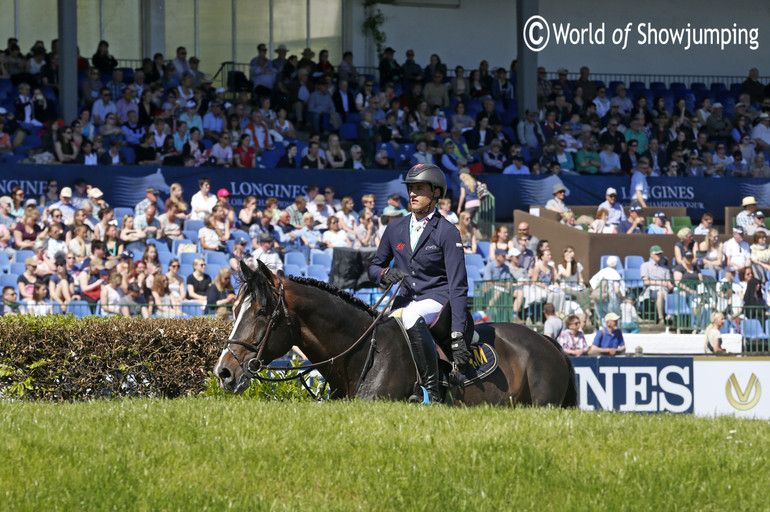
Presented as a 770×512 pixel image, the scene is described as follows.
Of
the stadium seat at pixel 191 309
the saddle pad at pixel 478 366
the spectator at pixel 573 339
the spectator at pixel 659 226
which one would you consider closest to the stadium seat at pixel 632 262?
the spectator at pixel 659 226

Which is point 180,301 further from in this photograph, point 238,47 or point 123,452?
point 238,47

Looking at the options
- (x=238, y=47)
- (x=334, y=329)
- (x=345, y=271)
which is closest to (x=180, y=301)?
(x=345, y=271)

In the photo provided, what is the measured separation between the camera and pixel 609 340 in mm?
16156

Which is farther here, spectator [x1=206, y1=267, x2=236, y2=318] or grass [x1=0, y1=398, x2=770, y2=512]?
spectator [x1=206, y1=267, x2=236, y2=318]

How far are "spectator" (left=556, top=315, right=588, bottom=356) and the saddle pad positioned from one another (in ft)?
23.7

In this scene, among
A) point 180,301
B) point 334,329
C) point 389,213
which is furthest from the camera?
point 389,213

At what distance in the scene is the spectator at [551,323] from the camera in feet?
52.4

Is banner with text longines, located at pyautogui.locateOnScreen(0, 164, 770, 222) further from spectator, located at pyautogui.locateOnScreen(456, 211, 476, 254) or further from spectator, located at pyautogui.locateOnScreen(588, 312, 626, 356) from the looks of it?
spectator, located at pyautogui.locateOnScreen(588, 312, 626, 356)

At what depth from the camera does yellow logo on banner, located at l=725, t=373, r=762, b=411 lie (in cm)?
1495

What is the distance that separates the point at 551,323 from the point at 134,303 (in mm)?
6055

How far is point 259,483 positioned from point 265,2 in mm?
26870

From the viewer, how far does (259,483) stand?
6.11 meters

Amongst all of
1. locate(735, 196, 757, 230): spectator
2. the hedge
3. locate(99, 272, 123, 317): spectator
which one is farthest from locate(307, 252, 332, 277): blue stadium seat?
locate(735, 196, 757, 230): spectator

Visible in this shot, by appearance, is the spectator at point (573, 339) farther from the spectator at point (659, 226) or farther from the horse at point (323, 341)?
the horse at point (323, 341)
